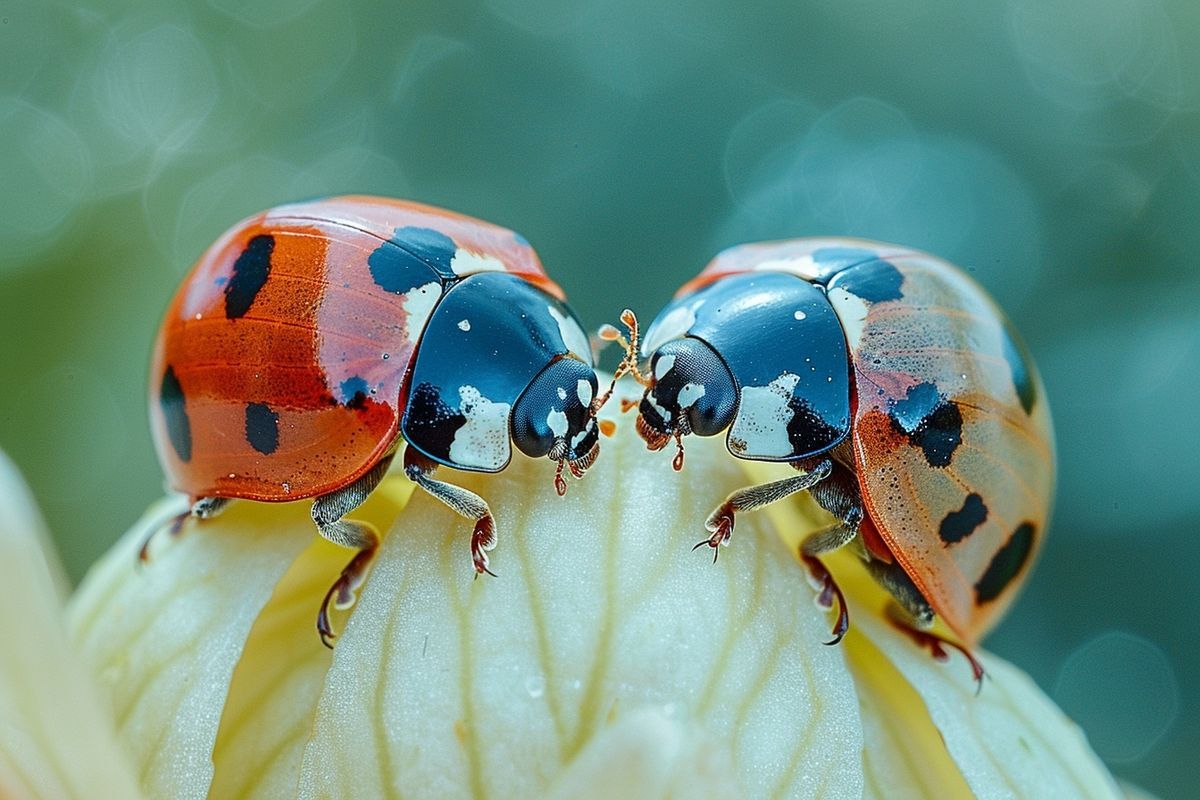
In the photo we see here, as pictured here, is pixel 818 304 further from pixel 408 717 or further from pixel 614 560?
pixel 408 717

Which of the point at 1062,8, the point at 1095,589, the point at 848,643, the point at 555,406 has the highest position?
the point at 1062,8

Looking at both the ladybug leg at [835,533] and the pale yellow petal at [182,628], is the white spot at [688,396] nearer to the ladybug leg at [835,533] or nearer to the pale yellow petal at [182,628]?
the ladybug leg at [835,533]

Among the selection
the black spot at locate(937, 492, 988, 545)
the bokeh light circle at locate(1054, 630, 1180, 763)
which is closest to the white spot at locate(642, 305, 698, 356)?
the black spot at locate(937, 492, 988, 545)

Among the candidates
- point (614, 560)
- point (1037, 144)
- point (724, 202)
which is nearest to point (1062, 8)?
point (1037, 144)

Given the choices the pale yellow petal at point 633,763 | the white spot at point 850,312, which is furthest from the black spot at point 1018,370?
the pale yellow petal at point 633,763

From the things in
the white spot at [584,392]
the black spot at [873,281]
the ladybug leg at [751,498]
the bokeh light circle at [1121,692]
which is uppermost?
the black spot at [873,281]

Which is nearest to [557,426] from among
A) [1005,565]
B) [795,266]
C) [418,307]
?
[418,307]

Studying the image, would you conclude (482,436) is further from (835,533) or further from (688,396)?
(835,533)
